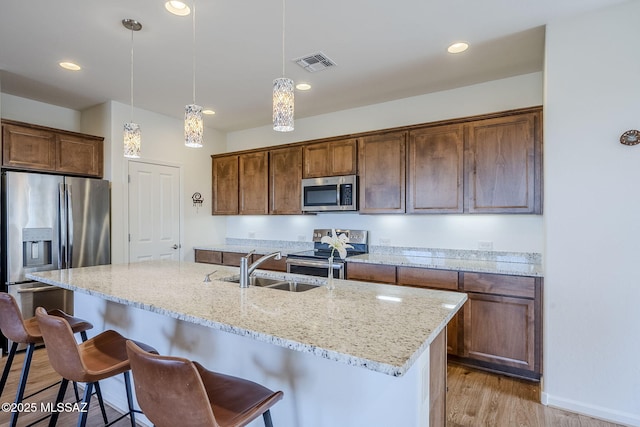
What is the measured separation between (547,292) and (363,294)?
157 centimetres

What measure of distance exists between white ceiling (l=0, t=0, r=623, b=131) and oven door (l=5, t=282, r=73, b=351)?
6.95 ft

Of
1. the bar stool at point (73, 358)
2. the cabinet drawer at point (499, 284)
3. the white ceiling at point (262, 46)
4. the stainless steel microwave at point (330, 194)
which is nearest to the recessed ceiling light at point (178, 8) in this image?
the white ceiling at point (262, 46)

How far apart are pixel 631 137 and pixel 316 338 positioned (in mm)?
2490

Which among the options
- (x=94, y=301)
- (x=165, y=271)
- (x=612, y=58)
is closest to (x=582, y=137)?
(x=612, y=58)

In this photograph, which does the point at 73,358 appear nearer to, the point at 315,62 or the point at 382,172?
the point at 315,62

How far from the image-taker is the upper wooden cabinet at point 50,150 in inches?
135

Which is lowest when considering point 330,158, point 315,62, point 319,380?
point 319,380

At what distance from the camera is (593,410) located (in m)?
2.29

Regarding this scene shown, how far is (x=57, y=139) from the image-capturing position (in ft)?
12.3

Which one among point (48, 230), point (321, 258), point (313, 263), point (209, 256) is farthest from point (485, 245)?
point (48, 230)

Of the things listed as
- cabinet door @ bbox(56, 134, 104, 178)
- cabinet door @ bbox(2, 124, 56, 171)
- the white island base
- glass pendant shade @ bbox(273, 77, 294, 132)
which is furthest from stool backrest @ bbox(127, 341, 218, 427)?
cabinet door @ bbox(56, 134, 104, 178)

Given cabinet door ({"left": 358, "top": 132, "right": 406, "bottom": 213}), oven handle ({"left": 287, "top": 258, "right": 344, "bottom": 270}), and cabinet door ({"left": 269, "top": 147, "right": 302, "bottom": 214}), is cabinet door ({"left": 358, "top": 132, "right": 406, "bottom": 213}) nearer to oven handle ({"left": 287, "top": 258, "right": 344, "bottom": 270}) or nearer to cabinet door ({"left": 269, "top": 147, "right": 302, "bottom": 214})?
oven handle ({"left": 287, "top": 258, "right": 344, "bottom": 270})

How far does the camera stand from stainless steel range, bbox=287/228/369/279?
3.65 meters

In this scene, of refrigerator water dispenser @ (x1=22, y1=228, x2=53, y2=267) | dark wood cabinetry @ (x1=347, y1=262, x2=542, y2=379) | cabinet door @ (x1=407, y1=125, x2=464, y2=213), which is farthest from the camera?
refrigerator water dispenser @ (x1=22, y1=228, x2=53, y2=267)
